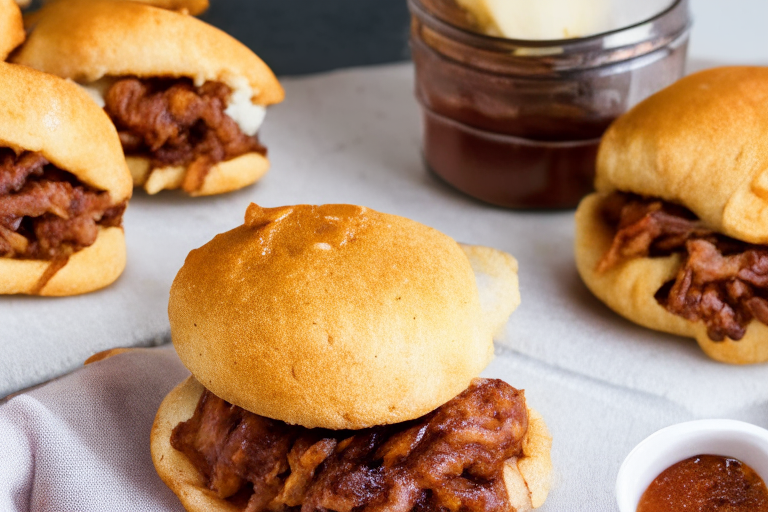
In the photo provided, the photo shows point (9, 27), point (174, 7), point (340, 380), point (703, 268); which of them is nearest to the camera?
point (340, 380)

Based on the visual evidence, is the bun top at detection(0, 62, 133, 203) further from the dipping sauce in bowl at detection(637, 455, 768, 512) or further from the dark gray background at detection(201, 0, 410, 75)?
the dark gray background at detection(201, 0, 410, 75)

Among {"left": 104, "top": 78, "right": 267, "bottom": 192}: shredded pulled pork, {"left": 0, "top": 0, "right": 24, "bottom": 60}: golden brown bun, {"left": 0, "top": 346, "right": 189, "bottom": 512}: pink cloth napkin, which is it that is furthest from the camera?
{"left": 104, "top": 78, "right": 267, "bottom": 192}: shredded pulled pork

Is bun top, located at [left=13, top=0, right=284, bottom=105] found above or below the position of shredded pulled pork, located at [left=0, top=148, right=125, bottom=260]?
above

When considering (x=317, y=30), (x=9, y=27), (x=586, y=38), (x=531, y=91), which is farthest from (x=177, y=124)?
(x=317, y=30)

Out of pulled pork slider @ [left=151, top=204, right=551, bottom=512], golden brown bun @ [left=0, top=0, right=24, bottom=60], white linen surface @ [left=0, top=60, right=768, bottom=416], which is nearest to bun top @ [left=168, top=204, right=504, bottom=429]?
pulled pork slider @ [left=151, top=204, right=551, bottom=512]

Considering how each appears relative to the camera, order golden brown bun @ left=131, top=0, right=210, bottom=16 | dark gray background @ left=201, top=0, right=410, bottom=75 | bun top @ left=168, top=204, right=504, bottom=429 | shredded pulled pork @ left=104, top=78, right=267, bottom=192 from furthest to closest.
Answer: dark gray background @ left=201, top=0, right=410, bottom=75 < golden brown bun @ left=131, top=0, right=210, bottom=16 < shredded pulled pork @ left=104, top=78, right=267, bottom=192 < bun top @ left=168, top=204, right=504, bottom=429

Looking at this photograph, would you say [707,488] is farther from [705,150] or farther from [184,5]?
[184,5]
